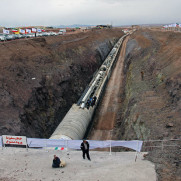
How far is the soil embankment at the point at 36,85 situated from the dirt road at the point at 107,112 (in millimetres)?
4563

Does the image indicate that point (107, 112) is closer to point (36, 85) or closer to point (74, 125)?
point (74, 125)

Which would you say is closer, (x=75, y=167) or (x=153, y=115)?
(x=75, y=167)

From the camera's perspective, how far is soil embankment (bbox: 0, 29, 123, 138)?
62.2ft

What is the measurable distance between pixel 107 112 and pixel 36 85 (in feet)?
36.1

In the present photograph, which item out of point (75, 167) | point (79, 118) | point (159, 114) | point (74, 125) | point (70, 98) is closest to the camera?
point (75, 167)

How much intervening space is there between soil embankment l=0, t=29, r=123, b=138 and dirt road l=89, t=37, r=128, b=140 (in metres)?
4.56

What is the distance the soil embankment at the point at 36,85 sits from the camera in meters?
19.0

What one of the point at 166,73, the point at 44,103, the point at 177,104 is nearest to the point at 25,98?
the point at 44,103

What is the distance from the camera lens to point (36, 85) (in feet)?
78.4

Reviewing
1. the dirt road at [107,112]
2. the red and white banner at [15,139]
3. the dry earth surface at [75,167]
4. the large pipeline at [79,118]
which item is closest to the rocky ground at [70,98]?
the dirt road at [107,112]

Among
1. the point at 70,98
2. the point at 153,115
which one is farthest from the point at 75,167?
the point at 70,98

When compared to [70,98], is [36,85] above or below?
above

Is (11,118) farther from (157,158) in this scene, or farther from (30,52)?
(30,52)

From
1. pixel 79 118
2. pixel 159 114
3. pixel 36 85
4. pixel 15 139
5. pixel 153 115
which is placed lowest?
pixel 79 118
